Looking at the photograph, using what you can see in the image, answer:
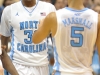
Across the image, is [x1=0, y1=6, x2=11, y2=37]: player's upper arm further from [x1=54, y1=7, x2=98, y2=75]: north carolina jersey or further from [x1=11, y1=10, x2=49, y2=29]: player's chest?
[x1=54, y1=7, x2=98, y2=75]: north carolina jersey

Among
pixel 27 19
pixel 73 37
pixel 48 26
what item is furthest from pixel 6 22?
pixel 73 37

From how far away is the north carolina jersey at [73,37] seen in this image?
438 centimetres

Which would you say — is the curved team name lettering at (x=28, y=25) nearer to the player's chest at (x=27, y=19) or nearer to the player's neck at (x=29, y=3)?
the player's chest at (x=27, y=19)

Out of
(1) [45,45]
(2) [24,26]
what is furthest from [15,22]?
(1) [45,45]

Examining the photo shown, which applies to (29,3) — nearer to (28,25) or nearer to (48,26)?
(28,25)

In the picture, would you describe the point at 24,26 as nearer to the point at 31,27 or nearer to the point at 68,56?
the point at 31,27

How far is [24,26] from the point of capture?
557 centimetres

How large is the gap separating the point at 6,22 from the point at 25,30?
1.24 feet

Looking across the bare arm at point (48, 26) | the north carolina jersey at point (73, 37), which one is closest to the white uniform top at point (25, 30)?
the bare arm at point (48, 26)

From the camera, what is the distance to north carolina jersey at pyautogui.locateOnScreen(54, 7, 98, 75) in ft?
14.4

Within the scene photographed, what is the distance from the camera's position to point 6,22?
5.80 m

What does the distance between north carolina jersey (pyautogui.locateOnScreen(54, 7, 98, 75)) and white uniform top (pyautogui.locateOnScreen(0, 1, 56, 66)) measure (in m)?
1.16

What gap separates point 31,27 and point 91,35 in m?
1.33

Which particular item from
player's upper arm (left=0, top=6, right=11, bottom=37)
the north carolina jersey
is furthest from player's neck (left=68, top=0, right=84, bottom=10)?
player's upper arm (left=0, top=6, right=11, bottom=37)
